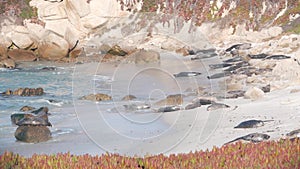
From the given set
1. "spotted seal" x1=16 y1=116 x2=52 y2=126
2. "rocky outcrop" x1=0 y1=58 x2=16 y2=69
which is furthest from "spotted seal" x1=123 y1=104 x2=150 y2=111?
"rocky outcrop" x1=0 y1=58 x2=16 y2=69

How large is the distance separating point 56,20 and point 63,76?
10.1 meters

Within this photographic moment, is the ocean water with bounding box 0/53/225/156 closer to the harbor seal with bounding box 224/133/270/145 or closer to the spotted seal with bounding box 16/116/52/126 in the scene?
the spotted seal with bounding box 16/116/52/126

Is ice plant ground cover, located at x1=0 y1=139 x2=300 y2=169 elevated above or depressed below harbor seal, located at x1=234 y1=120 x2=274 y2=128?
above

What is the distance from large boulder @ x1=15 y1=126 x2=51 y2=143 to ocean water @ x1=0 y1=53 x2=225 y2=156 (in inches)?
7.3

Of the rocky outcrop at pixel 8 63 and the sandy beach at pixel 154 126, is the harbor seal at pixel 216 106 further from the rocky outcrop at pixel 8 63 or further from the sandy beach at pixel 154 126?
the rocky outcrop at pixel 8 63

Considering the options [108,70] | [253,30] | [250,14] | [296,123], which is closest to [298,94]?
[296,123]

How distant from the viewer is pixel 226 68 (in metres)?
21.4

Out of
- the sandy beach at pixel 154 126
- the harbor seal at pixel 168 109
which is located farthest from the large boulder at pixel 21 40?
the harbor seal at pixel 168 109

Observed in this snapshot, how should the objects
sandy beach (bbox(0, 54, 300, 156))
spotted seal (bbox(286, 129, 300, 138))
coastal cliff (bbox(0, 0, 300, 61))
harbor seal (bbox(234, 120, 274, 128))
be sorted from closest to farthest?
spotted seal (bbox(286, 129, 300, 138)), sandy beach (bbox(0, 54, 300, 156)), harbor seal (bbox(234, 120, 274, 128)), coastal cliff (bbox(0, 0, 300, 61))

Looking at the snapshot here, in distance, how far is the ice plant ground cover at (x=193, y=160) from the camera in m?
6.02

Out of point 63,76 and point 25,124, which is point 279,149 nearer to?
point 25,124

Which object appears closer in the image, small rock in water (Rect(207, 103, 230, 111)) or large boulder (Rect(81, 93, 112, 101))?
small rock in water (Rect(207, 103, 230, 111))

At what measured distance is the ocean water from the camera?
495 inches

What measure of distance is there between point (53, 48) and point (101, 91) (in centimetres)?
1249
